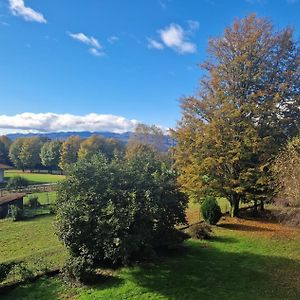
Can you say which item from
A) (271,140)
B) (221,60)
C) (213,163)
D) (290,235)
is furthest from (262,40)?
(290,235)

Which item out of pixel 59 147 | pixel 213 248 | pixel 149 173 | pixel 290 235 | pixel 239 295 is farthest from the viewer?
pixel 59 147

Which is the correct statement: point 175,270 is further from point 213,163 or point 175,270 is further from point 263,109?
point 263,109

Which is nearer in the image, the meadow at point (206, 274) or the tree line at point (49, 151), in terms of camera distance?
the meadow at point (206, 274)

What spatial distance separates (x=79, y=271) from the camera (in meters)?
10.8

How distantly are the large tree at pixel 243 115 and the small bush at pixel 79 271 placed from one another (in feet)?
34.4

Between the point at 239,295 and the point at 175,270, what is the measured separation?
2820 mm

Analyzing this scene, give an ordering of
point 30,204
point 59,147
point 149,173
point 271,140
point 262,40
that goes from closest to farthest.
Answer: point 149,173 < point 271,140 < point 262,40 < point 30,204 < point 59,147

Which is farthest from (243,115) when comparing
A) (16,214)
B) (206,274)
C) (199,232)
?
(16,214)

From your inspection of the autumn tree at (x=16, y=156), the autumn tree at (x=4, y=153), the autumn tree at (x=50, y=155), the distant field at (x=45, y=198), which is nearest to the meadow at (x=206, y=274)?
the distant field at (x=45, y=198)

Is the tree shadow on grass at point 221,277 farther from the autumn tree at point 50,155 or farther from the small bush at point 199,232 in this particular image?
the autumn tree at point 50,155

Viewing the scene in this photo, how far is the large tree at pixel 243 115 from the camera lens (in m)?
19.1

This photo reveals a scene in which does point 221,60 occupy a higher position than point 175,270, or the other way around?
point 221,60

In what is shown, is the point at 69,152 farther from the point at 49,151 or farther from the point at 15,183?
the point at 15,183

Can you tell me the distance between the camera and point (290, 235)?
666 inches
